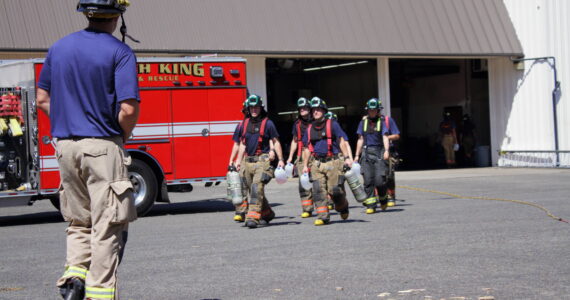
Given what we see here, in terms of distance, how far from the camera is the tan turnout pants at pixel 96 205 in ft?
16.5

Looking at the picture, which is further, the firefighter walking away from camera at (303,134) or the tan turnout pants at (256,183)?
the firefighter walking away from camera at (303,134)

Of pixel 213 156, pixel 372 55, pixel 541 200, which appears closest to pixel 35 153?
pixel 213 156

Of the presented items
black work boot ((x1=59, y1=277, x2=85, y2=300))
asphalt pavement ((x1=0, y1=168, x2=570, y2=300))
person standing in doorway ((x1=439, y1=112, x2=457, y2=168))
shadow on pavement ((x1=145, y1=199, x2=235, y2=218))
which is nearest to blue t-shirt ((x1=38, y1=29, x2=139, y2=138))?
black work boot ((x1=59, y1=277, x2=85, y2=300))

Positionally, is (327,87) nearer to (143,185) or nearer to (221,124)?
(221,124)

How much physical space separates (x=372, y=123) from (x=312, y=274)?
7284mm

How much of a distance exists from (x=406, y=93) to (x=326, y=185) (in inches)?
972

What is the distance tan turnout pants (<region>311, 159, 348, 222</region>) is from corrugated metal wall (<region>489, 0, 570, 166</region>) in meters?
16.4

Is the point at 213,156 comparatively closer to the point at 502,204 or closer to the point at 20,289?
the point at 502,204

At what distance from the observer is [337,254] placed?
29.4 ft

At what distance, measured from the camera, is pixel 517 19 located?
27766 millimetres

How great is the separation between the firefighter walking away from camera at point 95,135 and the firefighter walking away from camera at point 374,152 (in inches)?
370

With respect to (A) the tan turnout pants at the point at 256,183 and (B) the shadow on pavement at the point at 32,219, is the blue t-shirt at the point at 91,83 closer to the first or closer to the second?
(A) the tan turnout pants at the point at 256,183

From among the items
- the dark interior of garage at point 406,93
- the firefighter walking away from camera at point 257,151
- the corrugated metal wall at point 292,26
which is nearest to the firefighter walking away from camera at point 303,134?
the firefighter walking away from camera at point 257,151

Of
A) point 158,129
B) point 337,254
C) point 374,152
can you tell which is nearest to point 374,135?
point 374,152
